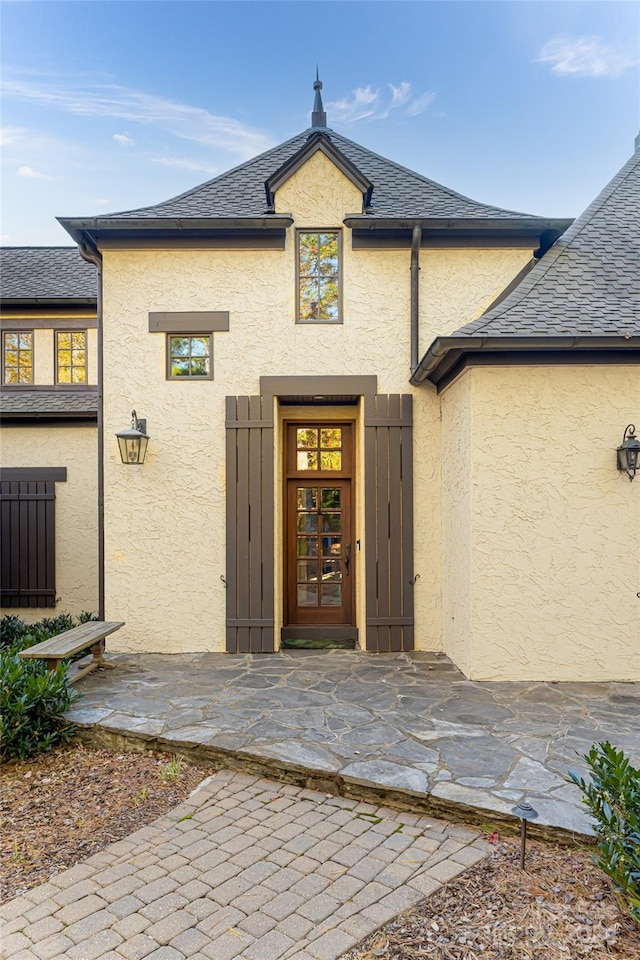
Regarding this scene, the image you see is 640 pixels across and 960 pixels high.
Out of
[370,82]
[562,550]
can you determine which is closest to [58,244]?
[370,82]

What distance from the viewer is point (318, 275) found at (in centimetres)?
634

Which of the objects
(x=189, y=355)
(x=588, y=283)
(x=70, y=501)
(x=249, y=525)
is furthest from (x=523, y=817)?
(x=70, y=501)

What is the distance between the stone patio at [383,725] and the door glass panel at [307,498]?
202cm

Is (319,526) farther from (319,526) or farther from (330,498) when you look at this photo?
(330,498)

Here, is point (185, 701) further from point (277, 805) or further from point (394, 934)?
point (394, 934)

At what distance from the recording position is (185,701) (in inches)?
181

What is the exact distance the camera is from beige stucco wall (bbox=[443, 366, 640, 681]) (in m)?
5.18

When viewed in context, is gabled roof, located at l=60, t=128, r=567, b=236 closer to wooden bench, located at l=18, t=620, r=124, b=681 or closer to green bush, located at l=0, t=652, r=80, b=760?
wooden bench, located at l=18, t=620, r=124, b=681

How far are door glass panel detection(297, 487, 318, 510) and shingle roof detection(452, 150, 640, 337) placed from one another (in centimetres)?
285

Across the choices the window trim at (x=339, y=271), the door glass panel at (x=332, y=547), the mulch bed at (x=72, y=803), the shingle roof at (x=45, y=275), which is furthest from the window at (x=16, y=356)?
the mulch bed at (x=72, y=803)

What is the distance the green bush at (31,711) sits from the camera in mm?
3889

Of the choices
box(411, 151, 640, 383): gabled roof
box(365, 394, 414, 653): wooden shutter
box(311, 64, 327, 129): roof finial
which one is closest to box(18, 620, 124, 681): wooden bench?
box(365, 394, 414, 653): wooden shutter

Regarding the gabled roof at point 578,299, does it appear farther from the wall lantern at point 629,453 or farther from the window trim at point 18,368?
the window trim at point 18,368

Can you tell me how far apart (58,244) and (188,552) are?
889 centimetres
